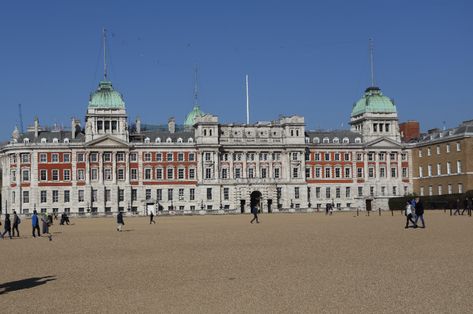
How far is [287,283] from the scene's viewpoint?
19844 millimetres

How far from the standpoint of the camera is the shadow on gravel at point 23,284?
784 inches

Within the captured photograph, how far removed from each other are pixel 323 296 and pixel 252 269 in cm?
581

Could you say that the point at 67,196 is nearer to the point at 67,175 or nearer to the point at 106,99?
the point at 67,175

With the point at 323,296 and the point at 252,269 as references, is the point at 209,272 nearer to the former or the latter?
the point at 252,269

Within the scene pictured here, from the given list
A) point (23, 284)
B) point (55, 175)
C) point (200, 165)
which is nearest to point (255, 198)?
point (200, 165)

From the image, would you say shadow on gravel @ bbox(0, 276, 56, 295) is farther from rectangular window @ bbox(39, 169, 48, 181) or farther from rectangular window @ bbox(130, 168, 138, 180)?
rectangular window @ bbox(39, 169, 48, 181)

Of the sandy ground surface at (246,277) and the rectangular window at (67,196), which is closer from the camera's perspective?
the sandy ground surface at (246,277)

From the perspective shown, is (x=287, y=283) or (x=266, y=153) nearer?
(x=287, y=283)

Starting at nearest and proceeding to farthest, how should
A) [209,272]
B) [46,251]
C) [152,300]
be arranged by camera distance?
[152,300], [209,272], [46,251]

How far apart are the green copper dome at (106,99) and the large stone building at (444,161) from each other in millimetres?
49260

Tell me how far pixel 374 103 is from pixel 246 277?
109m

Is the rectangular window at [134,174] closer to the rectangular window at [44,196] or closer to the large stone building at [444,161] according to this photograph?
the rectangular window at [44,196]

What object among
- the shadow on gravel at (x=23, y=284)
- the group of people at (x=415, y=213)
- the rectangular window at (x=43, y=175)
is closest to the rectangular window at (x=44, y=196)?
the rectangular window at (x=43, y=175)

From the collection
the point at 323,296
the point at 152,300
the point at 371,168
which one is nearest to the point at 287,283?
the point at 323,296
